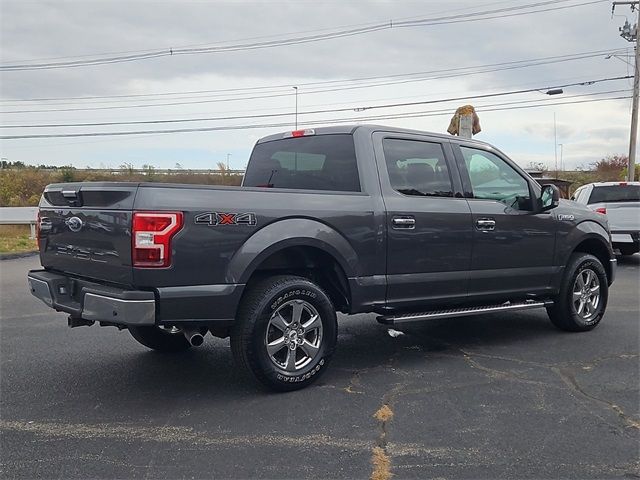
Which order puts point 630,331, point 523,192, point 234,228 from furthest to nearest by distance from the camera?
point 630,331 < point 523,192 < point 234,228

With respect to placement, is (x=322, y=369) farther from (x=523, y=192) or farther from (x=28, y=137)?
(x=28, y=137)

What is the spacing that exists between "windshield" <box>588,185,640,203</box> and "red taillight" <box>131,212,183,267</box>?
11.8 m

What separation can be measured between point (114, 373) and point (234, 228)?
184cm

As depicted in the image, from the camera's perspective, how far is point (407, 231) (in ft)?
16.8

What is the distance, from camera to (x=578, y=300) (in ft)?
21.7

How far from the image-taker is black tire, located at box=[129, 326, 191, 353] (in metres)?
5.48

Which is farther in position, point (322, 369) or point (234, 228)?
point (322, 369)

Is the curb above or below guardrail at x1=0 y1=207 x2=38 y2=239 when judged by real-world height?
below

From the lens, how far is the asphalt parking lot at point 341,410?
11.3 feet

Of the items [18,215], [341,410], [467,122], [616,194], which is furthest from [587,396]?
[18,215]

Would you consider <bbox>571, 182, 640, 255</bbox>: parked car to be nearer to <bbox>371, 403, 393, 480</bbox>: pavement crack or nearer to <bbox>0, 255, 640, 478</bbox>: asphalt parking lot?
<bbox>0, 255, 640, 478</bbox>: asphalt parking lot

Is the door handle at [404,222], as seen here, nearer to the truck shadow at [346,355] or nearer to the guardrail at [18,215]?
the truck shadow at [346,355]

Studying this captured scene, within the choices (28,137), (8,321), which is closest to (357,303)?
(8,321)

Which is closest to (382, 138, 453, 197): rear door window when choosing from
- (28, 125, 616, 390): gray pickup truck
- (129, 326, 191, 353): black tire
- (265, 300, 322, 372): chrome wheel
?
(28, 125, 616, 390): gray pickup truck
